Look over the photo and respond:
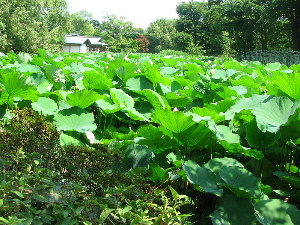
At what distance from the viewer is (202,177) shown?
1236 mm

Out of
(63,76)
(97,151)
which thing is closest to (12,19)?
(63,76)

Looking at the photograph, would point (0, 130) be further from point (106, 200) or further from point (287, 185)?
point (287, 185)

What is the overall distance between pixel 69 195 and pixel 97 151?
298mm

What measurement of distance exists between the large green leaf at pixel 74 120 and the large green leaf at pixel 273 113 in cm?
79

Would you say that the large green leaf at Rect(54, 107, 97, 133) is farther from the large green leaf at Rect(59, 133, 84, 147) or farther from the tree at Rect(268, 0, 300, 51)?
the tree at Rect(268, 0, 300, 51)

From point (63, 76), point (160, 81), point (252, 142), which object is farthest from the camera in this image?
point (63, 76)

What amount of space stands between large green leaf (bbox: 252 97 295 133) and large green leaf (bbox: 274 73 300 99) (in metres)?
0.14

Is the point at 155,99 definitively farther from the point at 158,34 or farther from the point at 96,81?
the point at 158,34

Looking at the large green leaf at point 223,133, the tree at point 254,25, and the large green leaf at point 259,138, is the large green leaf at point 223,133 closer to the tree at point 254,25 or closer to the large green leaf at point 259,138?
the large green leaf at point 259,138

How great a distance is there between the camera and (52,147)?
5.07ft

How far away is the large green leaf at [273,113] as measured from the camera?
132 cm

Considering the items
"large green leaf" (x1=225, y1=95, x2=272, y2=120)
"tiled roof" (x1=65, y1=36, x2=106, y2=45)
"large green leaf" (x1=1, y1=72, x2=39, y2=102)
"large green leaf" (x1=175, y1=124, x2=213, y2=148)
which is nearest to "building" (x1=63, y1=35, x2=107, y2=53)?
"tiled roof" (x1=65, y1=36, x2=106, y2=45)

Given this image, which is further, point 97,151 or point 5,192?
point 97,151

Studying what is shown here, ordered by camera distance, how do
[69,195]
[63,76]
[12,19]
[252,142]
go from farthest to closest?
[12,19] → [63,76] → [252,142] → [69,195]
